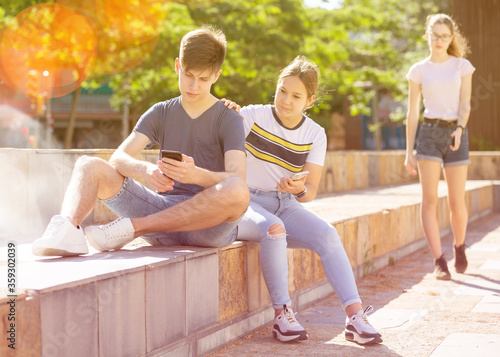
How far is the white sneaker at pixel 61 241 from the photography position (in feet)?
10.7

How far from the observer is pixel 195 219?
3.60 metres

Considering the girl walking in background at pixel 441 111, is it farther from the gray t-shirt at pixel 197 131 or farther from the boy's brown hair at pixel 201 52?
the boy's brown hair at pixel 201 52

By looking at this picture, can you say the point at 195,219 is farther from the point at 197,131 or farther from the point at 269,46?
the point at 269,46

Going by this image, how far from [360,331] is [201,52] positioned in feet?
5.11

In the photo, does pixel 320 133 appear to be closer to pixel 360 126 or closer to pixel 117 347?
pixel 117 347

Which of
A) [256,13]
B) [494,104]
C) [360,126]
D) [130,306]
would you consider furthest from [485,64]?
[360,126]

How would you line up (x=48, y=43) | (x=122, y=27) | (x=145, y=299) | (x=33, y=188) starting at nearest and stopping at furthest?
(x=145, y=299)
(x=33, y=188)
(x=48, y=43)
(x=122, y=27)

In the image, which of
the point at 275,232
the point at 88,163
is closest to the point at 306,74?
the point at 275,232

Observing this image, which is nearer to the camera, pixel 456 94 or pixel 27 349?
pixel 27 349

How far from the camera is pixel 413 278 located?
19.8ft

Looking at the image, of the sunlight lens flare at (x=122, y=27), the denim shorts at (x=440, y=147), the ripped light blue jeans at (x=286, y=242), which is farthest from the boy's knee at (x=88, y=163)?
the sunlight lens flare at (x=122, y=27)

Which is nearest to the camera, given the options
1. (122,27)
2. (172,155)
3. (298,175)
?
(172,155)

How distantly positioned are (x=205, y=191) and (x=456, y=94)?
293 centimetres

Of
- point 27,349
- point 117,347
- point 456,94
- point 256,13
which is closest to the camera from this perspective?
point 27,349
